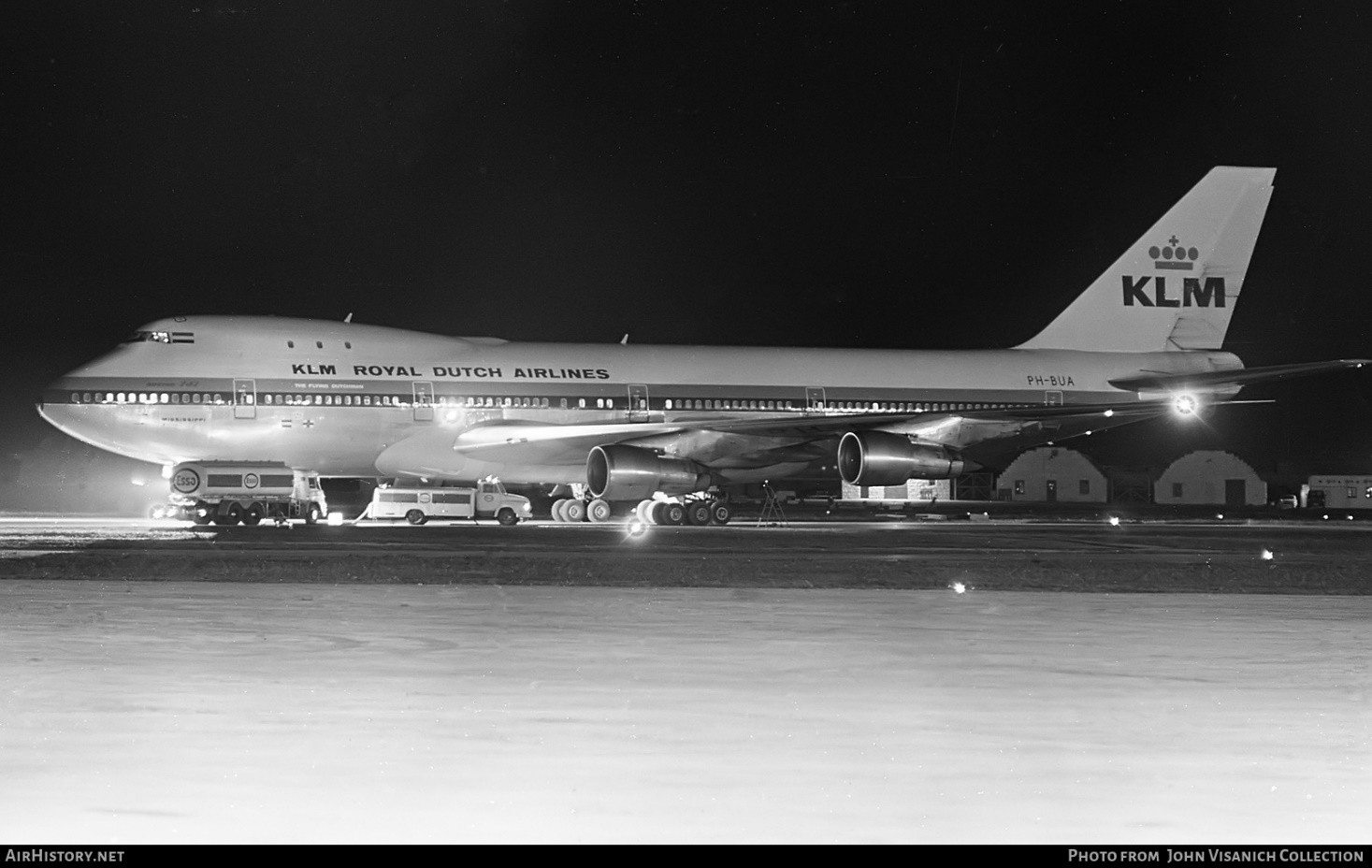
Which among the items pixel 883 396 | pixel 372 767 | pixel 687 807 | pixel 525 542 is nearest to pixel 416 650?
pixel 372 767

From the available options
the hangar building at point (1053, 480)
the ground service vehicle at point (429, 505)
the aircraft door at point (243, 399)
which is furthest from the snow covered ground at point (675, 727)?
the hangar building at point (1053, 480)

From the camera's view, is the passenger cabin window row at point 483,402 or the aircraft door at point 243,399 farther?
the aircraft door at point 243,399

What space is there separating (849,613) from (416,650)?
480cm

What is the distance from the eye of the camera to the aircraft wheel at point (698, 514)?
35281mm

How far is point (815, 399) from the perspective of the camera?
131 ft

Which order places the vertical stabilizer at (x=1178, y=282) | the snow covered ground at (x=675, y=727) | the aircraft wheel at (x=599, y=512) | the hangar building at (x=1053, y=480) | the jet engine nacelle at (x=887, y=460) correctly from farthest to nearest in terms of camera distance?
the hangar building at (x=1053, y=480)
the vertical stabilizer at (x=1178, y=282)
the aircraft wheel at (x=599, y=512)
the jet engine nacelle at (x=887, y=460)
the snow covered ground at (x=675, y=727)

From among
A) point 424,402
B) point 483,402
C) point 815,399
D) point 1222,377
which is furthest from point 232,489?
point 1222,377

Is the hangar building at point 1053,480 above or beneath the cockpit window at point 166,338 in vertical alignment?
beneath

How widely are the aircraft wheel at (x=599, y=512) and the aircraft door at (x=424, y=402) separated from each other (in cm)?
473

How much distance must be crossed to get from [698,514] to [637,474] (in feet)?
8.22

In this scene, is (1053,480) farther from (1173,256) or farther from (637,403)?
(637,403)

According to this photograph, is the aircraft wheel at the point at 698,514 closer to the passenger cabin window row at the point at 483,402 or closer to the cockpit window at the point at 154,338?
the passenger cabin window row at the point at 483,402

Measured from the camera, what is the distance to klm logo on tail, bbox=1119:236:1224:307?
44.3m

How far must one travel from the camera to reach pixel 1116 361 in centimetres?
4359
